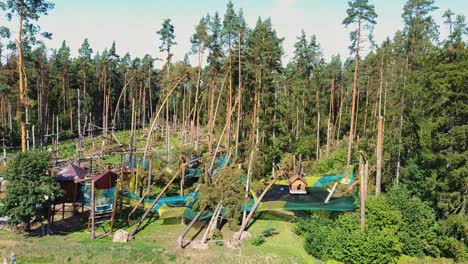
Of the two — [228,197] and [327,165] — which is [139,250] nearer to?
[228,197]

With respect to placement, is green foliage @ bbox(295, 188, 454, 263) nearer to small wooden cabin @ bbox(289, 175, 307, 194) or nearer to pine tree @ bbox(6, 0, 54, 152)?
small wooden cabin @ bbox(289, 175, 307, 194)

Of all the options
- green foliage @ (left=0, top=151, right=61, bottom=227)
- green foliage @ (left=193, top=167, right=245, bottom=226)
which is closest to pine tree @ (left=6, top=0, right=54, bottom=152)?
green foliage @ (left=0, top=151, right=61, bottom=227)

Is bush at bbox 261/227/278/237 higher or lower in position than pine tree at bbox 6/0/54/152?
lower

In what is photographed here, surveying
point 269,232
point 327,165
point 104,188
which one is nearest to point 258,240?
point 269,232

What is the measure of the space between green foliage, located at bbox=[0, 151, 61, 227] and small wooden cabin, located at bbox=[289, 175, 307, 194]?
1684 centimetres

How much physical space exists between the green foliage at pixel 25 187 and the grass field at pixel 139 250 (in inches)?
62.3

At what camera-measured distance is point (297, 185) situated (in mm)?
30547

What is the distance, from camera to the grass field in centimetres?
1959

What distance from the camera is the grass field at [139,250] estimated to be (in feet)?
64.3

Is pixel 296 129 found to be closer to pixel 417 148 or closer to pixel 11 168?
pixel 417 148

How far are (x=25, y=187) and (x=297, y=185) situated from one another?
62.0ft

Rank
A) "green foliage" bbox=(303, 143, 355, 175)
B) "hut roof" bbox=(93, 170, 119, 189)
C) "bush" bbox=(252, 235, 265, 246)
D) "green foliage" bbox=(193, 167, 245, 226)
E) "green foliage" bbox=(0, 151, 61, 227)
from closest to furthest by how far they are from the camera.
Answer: "bush" bbox=(252, 235, 265, 246) → "green foliage" bbox=(0, 151, 61, 227) → "green foliage" bbox=(193, 167, 245, 226) → "hut roof" bbox=(93, 170, 119, 189) → "green foliage" bbox=(303, 143, 355, 175)

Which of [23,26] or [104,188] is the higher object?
[23,26]

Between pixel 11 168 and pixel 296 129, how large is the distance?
34204mm
